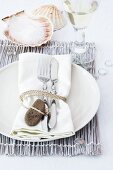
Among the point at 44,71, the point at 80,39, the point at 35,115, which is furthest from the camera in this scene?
the point at 80,39

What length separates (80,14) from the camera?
0.82 m

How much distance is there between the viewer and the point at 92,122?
0.72 metres

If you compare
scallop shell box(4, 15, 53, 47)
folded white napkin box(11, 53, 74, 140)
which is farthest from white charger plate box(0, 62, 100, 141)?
scallop shell box(4, 15, 53, 47)

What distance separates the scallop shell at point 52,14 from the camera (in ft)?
3.29

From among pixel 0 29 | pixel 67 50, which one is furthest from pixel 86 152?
pixel 0 29

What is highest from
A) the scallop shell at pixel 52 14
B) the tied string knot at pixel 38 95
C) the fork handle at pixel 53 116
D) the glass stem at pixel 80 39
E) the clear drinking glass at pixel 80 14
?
the scallop shell at pixel 52 14

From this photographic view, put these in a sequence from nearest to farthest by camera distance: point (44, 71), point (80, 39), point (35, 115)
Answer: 1. point (35, 115)
2. point (44, 71)
3. point (80, 39)

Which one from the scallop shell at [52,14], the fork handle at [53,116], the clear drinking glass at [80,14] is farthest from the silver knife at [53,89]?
the scallop shell at [52,14]

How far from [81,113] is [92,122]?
3cm

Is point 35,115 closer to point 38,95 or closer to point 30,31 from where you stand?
point 38,95

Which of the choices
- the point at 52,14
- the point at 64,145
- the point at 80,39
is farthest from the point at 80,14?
the point at 64,145

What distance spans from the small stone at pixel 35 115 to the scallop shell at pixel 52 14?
1.19 feet

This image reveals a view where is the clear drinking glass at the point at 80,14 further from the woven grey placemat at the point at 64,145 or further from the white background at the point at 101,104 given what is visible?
the woven grey placemat at the point at 64,145

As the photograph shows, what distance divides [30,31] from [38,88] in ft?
0.87
